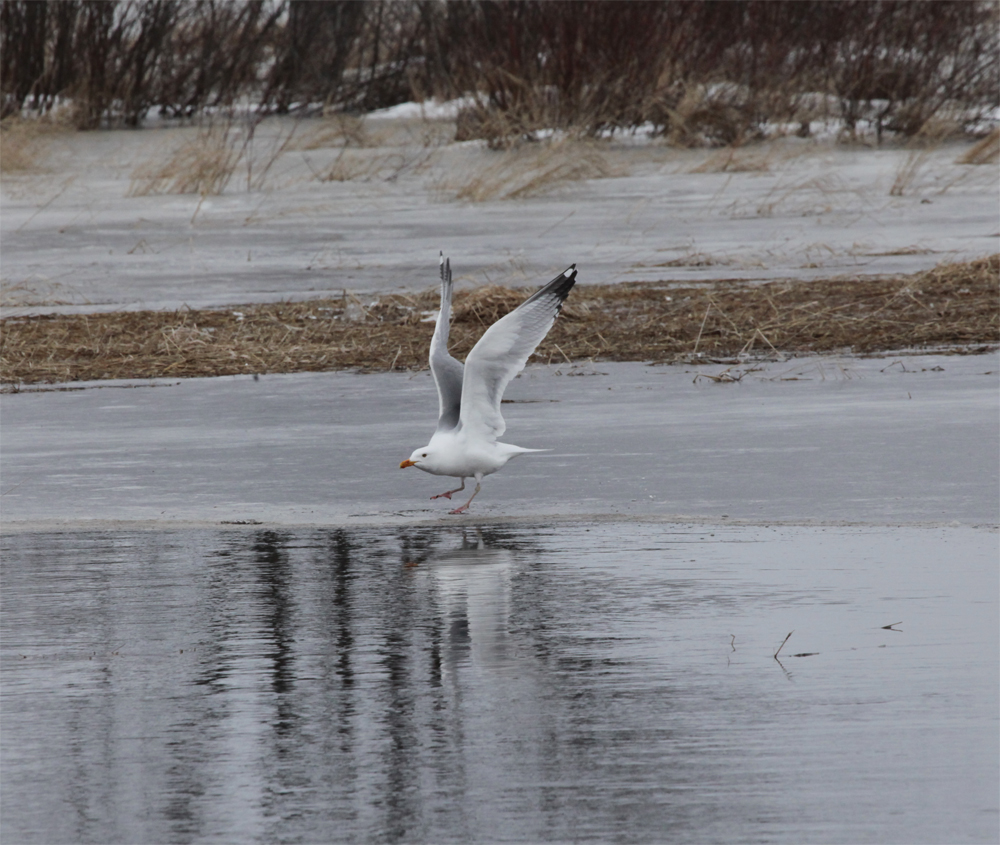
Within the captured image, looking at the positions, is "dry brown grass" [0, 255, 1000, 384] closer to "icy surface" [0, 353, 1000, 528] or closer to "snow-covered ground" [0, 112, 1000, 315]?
"icy surface" [0, 353, 1000, 528]

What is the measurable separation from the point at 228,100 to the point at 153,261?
13695 mm

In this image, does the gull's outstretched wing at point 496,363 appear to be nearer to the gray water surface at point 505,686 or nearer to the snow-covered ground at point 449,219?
the gray water surface at point 505,686

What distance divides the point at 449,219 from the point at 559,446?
36.0ft

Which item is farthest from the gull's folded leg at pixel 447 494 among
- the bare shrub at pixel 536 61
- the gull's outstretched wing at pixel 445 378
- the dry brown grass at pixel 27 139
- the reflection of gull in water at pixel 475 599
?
the dry brown grass at pixel 27 139

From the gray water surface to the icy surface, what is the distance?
422 millimetres

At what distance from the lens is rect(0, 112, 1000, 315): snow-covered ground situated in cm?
1343

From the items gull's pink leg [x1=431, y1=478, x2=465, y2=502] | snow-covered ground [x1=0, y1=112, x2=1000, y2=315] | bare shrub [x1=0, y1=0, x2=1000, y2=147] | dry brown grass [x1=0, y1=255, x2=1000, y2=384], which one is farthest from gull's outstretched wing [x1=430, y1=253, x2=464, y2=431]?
bare shrub [x1=0, y1=0, x2=1000, y2=147]

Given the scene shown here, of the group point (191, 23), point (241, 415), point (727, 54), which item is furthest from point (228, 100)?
point (241, 415)

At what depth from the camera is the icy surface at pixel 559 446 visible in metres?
5.91

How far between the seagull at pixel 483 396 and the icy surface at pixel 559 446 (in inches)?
7.2

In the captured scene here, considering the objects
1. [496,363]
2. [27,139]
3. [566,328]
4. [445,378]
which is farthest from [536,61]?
[496,363]

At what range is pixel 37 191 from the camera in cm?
2030

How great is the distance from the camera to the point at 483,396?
6.18 metres

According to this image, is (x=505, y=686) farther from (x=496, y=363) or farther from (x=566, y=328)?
(x=566, y=328)
